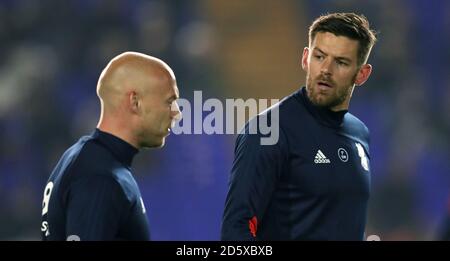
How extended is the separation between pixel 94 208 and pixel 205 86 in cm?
498

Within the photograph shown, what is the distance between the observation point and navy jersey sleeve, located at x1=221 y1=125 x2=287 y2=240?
2.91 metres

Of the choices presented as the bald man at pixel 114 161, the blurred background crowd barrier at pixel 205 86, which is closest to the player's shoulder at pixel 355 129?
the bald man at pixel 114 161

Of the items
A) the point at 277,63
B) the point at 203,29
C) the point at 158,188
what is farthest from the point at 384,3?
the point at 158,188

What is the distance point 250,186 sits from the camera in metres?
2.94

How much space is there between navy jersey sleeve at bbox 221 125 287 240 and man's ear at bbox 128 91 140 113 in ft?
1.27

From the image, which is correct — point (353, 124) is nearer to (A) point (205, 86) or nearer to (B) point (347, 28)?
(B) point (347, 28)

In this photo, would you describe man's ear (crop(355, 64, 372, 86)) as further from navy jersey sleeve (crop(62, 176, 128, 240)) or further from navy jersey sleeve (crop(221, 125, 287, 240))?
navy jersey sleeve (crop(62, 176, 128, 240))

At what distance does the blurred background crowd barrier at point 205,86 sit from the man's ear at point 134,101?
13.1ft

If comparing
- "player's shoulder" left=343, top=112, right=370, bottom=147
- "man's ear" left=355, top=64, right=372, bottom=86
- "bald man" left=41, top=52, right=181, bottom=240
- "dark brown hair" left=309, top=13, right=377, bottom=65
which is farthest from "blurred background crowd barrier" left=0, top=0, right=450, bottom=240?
"bald man" left=41, top=52, right=181, bottom=240

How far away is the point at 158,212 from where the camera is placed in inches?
280

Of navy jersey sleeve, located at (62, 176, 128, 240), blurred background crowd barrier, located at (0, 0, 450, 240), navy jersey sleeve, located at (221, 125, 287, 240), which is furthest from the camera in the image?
blurred background crowd barrier, located at (0, 0, 450, 240)

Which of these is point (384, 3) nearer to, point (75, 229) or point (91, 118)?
point (91, 118)

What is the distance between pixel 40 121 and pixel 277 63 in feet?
7.28
